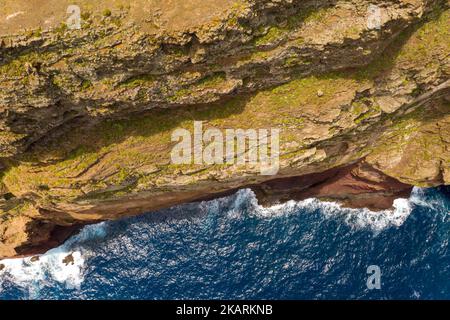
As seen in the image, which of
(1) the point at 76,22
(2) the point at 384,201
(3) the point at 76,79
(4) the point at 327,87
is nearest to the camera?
(1) the point at 76,22

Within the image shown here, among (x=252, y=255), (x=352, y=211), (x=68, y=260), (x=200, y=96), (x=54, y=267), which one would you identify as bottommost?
(x=54, y=267)

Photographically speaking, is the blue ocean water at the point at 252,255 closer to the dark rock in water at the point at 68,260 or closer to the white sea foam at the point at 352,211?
the white sea foam at the point at 352,211

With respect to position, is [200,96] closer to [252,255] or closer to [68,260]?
[252,255]

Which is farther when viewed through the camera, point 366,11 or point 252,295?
point 252,295

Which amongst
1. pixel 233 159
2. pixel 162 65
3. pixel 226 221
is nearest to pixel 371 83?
pixel 233 159

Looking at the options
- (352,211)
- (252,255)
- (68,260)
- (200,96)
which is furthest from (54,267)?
(352,211)

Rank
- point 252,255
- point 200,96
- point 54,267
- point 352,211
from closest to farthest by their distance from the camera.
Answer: point 200,96 → point 252,255 → point 352,211 → point 54,267

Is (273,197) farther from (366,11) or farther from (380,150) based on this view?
(366,11)
